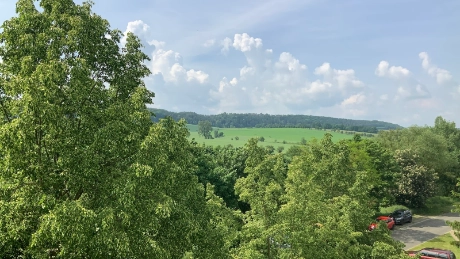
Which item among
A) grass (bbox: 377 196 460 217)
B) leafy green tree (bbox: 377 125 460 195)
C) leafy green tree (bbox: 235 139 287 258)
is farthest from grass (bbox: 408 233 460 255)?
leafy green tree (bbox: 235 139 287 258)

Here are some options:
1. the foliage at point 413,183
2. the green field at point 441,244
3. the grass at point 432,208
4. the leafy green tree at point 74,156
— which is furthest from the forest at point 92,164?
the grass at point 432,208

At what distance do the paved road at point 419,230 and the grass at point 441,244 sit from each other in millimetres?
628

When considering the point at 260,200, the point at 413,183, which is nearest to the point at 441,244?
the point at 413,183

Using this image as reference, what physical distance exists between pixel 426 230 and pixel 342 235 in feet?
107

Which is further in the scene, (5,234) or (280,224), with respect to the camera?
(280,224)

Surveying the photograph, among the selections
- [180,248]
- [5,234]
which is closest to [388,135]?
[180,248]

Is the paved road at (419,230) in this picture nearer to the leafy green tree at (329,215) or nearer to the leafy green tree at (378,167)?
the leafy green tree at (378,167)

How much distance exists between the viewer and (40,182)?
9.74 m

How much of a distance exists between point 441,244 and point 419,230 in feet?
19.0

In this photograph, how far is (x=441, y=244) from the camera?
118ft

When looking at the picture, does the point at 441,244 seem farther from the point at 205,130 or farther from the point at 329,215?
the point at 205,130

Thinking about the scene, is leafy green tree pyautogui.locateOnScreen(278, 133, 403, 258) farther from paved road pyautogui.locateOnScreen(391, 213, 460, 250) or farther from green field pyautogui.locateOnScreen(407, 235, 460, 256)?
paved road pyautogui.locateOnScreen(391, 213, 460, 250)

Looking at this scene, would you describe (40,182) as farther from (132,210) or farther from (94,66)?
(94,66)

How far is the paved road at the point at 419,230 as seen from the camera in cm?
3766
